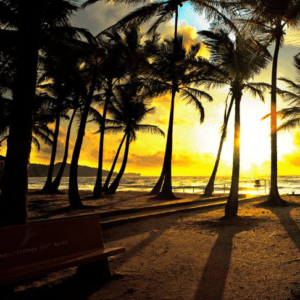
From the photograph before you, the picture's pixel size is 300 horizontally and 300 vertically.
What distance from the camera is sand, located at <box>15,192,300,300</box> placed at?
358 centimetres

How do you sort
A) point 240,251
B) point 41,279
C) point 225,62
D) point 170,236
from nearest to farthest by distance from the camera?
point 41,279 < point 240,251 < point 170,236 < point 225,62

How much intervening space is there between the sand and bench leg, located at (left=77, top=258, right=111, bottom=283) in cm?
11

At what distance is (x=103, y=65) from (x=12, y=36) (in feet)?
17.8

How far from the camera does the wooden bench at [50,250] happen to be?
3.22 metres

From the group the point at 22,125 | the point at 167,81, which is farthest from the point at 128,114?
the point at 22,125

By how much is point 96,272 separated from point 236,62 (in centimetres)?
817

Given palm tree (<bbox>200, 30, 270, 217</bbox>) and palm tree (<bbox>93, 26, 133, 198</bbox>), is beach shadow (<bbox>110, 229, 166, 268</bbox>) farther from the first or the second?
palm tree (<bbox>93, 26, 133, 198</bbox>)

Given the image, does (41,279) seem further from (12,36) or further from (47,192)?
(47,192)

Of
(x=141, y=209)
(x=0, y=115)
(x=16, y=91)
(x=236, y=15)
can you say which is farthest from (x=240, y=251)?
(x=0, y=115)

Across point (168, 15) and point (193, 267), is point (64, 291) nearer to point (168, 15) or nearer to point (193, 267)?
point (193, 267)

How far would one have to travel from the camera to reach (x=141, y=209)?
11.2 m

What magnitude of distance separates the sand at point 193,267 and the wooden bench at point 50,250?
34cm

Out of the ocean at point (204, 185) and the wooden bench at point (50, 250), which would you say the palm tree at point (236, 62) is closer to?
the wooden bench at point (50, 250)

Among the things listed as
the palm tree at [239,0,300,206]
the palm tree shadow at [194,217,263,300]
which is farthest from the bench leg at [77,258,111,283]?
the palm tree at [239,0,300,206]
